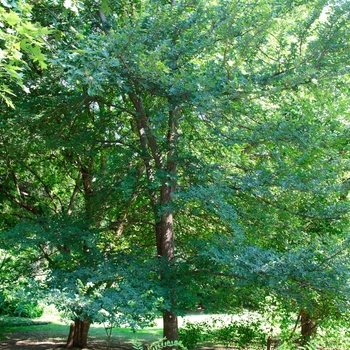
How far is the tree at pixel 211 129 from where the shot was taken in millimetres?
5074

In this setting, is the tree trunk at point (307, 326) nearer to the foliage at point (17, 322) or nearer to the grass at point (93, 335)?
the grass at point (93, 335)

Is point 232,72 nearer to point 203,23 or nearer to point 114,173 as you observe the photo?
point 203,23

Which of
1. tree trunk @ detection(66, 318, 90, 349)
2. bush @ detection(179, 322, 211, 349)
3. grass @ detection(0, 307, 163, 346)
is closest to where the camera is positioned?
bush @ detection(179, 322, 211, 349)

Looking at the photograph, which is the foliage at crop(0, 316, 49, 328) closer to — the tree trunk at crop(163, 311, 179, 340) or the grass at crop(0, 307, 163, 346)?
the grass at crop(0, 307, 163, 346)

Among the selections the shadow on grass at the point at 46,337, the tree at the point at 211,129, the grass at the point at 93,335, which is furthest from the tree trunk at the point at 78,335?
the tree at the point at 211,129

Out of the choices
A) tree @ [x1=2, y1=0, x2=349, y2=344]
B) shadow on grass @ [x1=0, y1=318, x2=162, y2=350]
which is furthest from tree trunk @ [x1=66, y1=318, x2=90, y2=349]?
tree @ [x1=2, y1=0, x2=349, y2=344]

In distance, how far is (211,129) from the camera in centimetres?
638

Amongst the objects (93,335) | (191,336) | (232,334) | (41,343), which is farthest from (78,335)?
(232,334)

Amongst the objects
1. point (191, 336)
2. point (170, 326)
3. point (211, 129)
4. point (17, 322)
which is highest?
point (211, 129)

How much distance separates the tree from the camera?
16.6 feet

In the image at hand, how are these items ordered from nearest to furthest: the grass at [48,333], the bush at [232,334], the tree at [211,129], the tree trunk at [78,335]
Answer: the tree at [211,129]
the bush at [232,334]
the tree trunk at [78,335]
the grass at [48,333]

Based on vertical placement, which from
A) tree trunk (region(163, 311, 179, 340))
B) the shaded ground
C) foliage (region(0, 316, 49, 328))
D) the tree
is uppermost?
the tree

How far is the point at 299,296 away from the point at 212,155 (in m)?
2.37

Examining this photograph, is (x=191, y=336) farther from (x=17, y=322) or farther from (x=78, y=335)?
(x=17, y=322)
